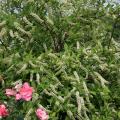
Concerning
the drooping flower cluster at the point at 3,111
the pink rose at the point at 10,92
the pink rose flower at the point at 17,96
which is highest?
the pink rose at the point at 10,92

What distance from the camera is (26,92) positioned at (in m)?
6.43

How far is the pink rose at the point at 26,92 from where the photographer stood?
21.1ft

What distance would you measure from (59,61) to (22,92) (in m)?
0.59

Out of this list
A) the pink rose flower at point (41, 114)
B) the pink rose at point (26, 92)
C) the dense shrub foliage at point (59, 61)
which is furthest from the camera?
the dense shrub foliage at point (59, 61)

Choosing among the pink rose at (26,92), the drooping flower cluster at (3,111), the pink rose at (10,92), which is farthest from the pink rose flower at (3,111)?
the pink rose at (26,92)

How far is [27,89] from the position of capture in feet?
21.2

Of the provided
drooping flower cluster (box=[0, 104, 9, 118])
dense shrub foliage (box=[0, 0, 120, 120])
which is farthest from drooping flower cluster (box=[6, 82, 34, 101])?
drooping flower cluster (box=[0, 104, 9, 118])

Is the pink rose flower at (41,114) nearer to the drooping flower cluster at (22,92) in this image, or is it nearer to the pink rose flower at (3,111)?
the drooping flower cluster at (22,92)

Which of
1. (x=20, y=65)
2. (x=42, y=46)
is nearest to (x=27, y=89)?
(x=20, y=65)

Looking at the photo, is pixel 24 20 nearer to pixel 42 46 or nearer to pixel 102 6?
pixel 42 46

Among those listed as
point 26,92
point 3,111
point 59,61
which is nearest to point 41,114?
point 26,92

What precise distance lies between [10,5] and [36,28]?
2.45 feet

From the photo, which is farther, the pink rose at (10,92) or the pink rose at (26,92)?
the pink rose at (10,92)

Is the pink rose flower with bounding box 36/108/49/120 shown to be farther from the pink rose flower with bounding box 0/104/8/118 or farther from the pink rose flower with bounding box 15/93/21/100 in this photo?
the pink rose flower with bounding box 0/104/8/118
